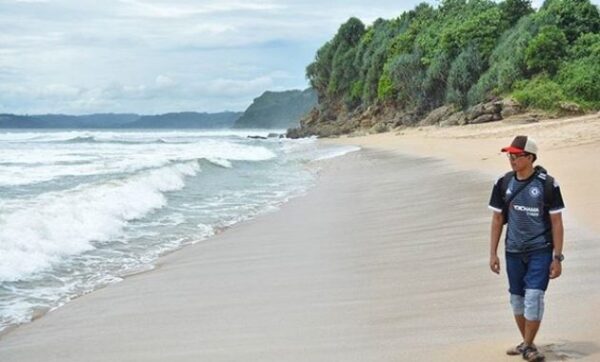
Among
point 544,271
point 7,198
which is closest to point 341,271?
point 544,271

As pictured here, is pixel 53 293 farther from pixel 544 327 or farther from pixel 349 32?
pixel 349 32

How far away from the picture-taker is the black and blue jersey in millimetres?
4215

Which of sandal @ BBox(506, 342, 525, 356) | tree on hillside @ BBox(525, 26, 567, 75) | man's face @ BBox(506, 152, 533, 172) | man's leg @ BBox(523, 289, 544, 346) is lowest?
sandal @ BBox(506, 342, 525, 356)

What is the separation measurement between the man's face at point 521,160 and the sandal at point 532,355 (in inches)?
43.6

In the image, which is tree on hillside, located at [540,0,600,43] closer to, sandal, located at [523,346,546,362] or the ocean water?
the ocean water

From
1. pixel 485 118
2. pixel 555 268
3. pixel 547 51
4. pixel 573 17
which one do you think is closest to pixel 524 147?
pixel 555 268

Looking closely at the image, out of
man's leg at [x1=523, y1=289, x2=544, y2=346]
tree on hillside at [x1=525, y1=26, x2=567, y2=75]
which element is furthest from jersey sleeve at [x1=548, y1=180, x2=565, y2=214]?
tree on hillside at [x1=525, y1=26, x2=567, y2=75]

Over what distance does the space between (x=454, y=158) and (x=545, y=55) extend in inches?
794

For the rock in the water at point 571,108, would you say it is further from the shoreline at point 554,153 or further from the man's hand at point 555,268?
the man's hand at point 555,268

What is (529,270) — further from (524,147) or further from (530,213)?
(524,147)

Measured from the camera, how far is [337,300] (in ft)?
20.0

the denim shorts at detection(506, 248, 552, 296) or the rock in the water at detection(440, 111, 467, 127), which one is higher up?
the rock in the water at detection(440, 111, 467, 127)

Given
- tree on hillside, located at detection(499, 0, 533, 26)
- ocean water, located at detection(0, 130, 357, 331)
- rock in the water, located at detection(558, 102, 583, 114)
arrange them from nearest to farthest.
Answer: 1. ocean water, located at detection(0, 130, 357, 331)
2. rock in the water, located at detection(558, 102, 583, 114)
3. tree on hillside, located at detection(499, 0, 533, 26)

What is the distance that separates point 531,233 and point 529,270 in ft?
0.78
